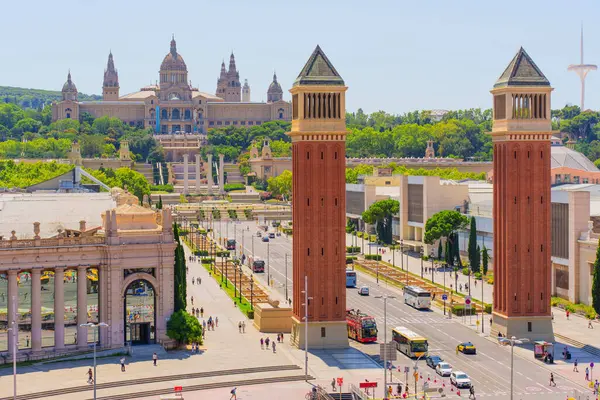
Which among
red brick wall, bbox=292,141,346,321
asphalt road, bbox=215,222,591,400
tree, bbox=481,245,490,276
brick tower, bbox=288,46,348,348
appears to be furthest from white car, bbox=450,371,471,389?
tree, bbox=481,245,490,276

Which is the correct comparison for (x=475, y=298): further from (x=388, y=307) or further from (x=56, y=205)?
(x=56, y=205)

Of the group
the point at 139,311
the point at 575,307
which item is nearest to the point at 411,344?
the point at 139,311

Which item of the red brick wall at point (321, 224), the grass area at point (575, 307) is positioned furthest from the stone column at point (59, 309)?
the grass area at point (575, 307)

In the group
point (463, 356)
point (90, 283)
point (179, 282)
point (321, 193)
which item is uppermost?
point (321, 193)

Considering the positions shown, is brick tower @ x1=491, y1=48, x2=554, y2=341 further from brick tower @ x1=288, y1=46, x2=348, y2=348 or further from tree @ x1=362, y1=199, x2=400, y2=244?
tree @ x1=362, y1=199, x2=400, y2=244

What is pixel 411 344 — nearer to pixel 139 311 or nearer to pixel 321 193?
pixel 321 193

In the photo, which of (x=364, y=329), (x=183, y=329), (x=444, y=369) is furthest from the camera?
(x=364, y=329)
